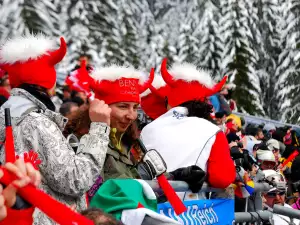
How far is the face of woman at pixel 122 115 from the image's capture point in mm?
4625

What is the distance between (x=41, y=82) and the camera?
370 cm

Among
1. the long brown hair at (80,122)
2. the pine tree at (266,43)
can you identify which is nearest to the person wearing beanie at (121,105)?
the long brown hair at (80,122)

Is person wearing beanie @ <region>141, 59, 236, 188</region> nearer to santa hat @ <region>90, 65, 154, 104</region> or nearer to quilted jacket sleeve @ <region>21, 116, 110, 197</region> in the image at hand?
santa hat @ <region>90, 65, 154, 104</region>

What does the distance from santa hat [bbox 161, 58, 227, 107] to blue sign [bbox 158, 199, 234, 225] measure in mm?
1346

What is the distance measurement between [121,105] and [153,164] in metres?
1.00

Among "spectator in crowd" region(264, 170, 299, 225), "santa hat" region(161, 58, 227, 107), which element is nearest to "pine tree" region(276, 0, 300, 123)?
"spectator in crowd" region(264, 170, 299, 225)

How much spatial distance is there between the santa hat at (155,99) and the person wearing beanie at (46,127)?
2.40 m

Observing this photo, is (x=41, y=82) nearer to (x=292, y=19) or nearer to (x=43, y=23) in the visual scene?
(x=43, y=23)

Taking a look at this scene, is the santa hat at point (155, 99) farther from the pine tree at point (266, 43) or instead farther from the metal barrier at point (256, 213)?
the pine tree at point (266, 43)

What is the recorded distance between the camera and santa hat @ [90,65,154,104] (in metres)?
4.77

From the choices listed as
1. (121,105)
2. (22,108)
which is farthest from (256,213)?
(22,108)

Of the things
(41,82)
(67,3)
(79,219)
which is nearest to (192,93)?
(41,82)

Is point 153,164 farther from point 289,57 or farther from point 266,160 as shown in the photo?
point 289,57

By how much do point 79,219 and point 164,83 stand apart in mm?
4449
